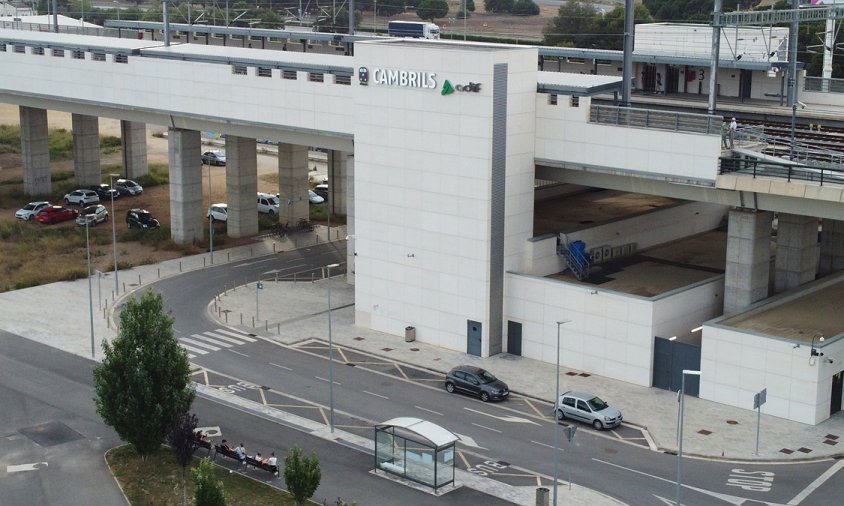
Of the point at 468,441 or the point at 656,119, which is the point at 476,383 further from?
the point at 656,119

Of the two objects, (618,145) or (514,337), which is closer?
(618,145)

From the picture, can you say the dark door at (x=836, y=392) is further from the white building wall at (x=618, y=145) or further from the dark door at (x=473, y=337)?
the dark door at (x=473, y=337)

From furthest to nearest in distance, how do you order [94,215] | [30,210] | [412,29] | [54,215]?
[30,210] < [54,215] < [94,215] < [412,29]

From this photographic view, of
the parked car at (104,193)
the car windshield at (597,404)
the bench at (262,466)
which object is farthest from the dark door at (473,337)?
the parked car at (104,193)

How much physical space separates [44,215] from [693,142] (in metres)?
55.9

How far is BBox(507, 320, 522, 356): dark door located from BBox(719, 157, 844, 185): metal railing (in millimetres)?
Answer: 13355

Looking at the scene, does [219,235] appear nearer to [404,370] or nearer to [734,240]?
[404,370]

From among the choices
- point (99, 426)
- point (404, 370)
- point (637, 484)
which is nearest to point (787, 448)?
point (637, 484)

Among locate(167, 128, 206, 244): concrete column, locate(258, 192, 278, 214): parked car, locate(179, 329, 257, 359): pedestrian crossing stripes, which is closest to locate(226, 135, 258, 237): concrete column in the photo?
locate(167, 128, 206, 244): concrete column

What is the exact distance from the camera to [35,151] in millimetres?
100812

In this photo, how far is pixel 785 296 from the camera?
5944 cm

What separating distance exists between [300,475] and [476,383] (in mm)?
15037

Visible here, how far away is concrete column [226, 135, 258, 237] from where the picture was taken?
8606 centimetres

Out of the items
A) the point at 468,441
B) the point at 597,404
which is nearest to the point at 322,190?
the point at 597,404
